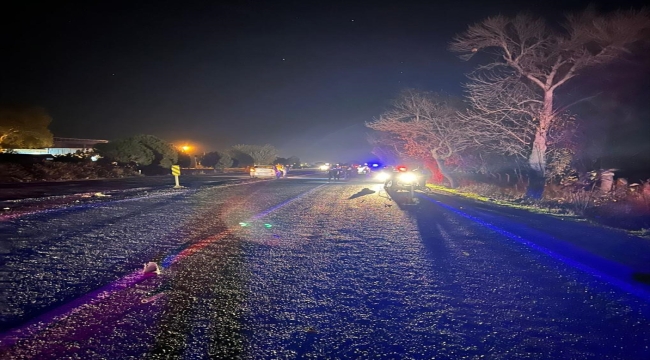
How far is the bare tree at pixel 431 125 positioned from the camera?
109 ft

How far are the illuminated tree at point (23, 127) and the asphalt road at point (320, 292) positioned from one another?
5258 centimetres

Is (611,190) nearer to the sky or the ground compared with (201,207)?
nearer to the sky

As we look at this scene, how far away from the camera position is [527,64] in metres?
21.4

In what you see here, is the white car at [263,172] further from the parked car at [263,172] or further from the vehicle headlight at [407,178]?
the vehicle headlight at [407,178]

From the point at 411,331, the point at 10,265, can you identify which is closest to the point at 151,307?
the point at 411,331

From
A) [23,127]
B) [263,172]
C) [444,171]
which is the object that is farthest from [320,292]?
[23,127]

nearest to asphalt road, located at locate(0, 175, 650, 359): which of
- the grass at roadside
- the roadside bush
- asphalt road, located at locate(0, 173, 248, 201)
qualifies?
the grass at roadside

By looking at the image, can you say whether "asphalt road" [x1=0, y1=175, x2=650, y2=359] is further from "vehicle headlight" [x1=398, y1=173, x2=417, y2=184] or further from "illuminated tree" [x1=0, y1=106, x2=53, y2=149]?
"illuminated tree" [x1=0, y1=106, x2=53, y2=149]

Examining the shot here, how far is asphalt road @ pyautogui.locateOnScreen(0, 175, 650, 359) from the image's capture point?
4293 mm

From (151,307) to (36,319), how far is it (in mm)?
1161

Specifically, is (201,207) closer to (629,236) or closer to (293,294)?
(293,294)

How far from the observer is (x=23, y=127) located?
55750mm

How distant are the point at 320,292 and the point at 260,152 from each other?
92.3 metres

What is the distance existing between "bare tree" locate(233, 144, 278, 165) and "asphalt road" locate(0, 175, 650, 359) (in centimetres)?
8333
